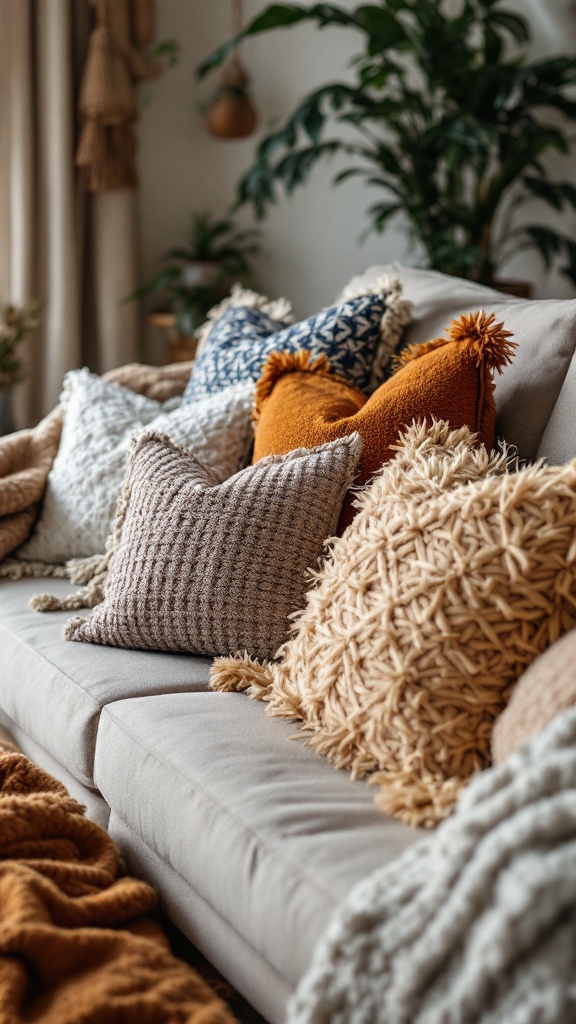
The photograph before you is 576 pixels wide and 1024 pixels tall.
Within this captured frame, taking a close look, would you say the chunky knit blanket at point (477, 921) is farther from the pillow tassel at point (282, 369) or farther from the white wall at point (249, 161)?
the white wall at point (249, 161)

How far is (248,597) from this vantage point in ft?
4.26

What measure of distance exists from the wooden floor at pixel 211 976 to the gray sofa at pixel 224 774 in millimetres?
84

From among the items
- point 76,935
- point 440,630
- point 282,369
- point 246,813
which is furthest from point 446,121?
point 76,935

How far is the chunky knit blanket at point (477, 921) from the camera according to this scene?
2.23 feet

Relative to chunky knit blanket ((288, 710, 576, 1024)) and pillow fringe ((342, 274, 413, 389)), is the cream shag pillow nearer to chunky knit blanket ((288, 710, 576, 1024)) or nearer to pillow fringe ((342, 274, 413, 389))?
chunky knit blanket ((288, 710, 576, 1024))

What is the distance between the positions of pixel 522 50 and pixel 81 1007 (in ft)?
10.6

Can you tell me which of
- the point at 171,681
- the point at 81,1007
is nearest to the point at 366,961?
the point at 81,1007

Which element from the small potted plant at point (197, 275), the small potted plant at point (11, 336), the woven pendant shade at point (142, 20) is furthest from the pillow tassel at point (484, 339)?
the woven pendant shade at point (142, 20)

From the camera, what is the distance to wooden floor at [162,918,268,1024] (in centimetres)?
109

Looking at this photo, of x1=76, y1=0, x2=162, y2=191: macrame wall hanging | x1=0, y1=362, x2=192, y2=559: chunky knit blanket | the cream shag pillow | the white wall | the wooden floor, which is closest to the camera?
the cream shag pillow

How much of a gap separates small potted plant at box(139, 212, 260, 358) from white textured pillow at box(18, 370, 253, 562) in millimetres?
1217

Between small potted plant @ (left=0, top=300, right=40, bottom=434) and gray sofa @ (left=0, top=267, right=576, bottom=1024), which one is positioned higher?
small potted plant @ (left=0, top=300, right=40, bottom=434)

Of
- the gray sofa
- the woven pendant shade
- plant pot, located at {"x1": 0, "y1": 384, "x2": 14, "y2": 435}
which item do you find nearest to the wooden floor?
the gray sofa

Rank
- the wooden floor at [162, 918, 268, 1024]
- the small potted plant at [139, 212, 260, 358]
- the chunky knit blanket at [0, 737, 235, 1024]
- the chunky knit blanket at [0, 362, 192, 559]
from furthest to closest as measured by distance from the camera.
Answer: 1. the small potted plant at [139, 212, 260, 358]
2. the chunky knit blanket at [0, 362, 192, 559]
3. the wooden floor at [162, 918, 268, 1024]
4. the chunky knit blanket at [0, 737, 235, 1024]
